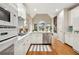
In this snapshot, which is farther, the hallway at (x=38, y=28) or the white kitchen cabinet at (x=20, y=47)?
the white kitchen cabinet at (x=20, y=47)

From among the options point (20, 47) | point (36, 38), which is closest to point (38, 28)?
point (36, 38)

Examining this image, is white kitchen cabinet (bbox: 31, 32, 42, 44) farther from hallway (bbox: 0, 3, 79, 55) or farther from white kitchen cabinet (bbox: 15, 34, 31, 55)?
white kitchen cabinet (bbox: 15, 34, 31, 55)

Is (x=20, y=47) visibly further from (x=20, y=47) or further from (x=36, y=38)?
(x=36, y=38)

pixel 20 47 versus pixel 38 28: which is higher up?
pixel 38 28

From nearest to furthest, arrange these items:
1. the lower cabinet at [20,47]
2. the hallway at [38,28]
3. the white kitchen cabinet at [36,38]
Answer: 1. the hallway at [38,28]
2. the lower cabinet at [20,47]
3. the white kitchen cabinet at [36,38]

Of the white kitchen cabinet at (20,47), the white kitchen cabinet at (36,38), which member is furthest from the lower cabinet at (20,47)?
the white kitchen cabinet at (36,38)

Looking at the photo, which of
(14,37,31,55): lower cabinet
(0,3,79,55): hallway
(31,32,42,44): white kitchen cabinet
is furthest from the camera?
(31,32,42,44): white kitchen cabinet

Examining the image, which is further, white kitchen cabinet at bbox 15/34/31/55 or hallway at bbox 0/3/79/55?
white kitchen cabinet at bbox 15/34/31/55

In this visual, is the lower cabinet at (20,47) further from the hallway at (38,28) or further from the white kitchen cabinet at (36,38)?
the white kitchen cabinet at (36,38)

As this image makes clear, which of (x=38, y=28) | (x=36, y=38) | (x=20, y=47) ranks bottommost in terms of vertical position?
(x=36, y=38)

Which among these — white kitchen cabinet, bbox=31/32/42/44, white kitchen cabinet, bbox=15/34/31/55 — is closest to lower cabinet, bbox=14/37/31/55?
white kitchen cabinet, bbox=15/34/31/55

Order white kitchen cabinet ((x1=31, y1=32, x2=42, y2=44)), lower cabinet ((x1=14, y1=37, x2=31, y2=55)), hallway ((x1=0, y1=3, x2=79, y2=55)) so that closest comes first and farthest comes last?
hallway ((x1=0, y1=3, x2=79, y2=55)) → lower cabinet ((x1=14, y1=37, x2=31, y2=55)) → white kitchen cabinet ((x1=31, y1=32, x2=42, y2=44))

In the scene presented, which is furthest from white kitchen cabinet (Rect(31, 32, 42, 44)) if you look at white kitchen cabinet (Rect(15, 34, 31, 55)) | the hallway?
white kitchen cabinet (Rect(15, 34, 31, 55))
